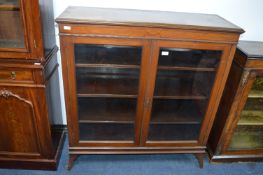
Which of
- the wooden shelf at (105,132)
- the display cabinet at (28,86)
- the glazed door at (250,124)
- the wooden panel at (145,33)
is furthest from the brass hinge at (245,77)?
the display cabinet at (28,86)

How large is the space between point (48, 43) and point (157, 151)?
3.41 ft

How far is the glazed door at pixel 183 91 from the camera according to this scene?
1319 mm

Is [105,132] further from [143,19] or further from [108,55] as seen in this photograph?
[143,19]

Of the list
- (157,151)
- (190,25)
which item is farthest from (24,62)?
(157,151)

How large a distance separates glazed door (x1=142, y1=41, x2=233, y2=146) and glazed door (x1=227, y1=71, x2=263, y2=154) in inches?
9.9

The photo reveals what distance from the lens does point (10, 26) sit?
124 centimetres

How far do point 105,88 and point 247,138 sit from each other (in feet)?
3.94

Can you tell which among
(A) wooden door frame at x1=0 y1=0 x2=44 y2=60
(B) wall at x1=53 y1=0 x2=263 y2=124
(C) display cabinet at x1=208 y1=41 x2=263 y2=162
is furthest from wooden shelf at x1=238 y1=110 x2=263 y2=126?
(A) wooden door frame at x1=0 y1=0 x2=44 y2=60

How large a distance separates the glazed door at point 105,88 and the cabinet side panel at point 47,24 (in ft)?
0.53

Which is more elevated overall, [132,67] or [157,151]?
[132,67]

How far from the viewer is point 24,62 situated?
1.21m

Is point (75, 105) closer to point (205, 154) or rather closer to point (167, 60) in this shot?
point (167, 60)

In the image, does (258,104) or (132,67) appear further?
(258,104)

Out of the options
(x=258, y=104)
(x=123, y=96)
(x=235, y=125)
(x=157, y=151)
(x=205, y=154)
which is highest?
(x=123, y=96)
